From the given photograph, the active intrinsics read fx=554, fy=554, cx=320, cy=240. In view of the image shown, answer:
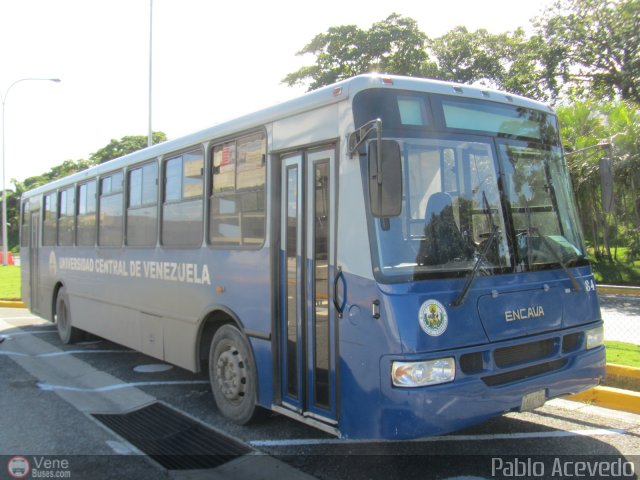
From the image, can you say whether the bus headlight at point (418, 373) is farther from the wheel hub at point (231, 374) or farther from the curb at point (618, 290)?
the curb at point (618, 290)

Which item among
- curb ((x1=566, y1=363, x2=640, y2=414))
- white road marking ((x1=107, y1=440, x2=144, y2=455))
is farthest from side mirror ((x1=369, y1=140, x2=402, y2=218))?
curb ((x1=566, y1=363, x2=640, y2=414))

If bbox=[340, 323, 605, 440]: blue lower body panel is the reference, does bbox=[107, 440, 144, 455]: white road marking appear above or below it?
below

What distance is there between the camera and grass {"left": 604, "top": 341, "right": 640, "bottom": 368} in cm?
639

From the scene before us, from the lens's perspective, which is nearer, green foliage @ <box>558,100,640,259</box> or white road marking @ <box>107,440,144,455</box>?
white road marking @ <box>107,440,144,455</box>

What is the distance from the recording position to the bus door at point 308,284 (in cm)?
429

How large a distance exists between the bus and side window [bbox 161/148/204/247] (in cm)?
20

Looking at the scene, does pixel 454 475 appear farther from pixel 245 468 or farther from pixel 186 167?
pixel 186 167

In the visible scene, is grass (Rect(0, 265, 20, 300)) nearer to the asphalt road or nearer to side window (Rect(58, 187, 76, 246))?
side window (Rect(58, 187, 76, 246))

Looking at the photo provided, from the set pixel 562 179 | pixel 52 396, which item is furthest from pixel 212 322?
pixel 562 179

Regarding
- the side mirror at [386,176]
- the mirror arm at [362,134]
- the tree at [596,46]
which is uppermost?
the tree at [596,46]

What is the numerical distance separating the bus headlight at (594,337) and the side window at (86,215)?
7.28 meters

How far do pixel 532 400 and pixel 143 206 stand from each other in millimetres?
5328

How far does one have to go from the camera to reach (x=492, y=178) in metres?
4.29

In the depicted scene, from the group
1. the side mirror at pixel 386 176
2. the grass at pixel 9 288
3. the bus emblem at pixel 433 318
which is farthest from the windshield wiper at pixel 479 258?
the grass at pixel 9 288
